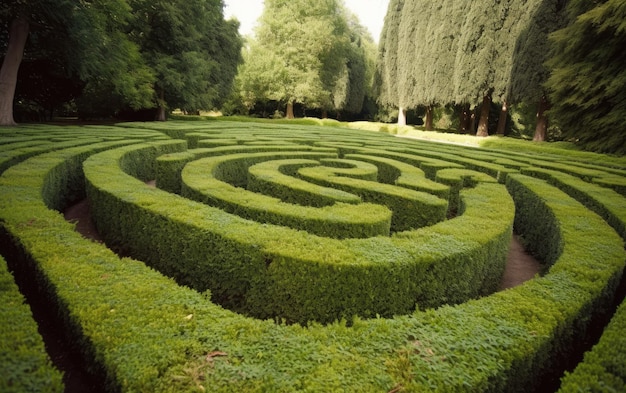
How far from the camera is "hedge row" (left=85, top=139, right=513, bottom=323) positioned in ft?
12.6

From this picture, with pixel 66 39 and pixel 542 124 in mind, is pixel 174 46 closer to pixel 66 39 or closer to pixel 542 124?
pixel 66 39

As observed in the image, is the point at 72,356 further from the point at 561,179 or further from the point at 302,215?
the point at 561,179

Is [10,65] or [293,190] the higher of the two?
[10,65]

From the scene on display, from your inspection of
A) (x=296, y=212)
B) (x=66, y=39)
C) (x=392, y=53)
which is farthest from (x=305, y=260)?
(x=392, y=53)

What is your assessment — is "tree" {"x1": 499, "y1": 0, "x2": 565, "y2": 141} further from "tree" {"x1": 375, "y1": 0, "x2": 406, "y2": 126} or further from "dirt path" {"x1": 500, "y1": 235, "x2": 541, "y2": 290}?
"dirt path" {"x1": 500, "y1": 235, "x2": 541, "y2": 290}

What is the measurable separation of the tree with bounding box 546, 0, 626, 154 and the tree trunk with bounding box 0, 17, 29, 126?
24488 millimetres

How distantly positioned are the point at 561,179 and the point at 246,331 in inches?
383

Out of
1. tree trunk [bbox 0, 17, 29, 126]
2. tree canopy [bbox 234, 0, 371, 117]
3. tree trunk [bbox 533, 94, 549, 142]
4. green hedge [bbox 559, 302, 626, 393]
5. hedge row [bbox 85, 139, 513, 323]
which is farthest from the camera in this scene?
tree canopy [bbox 234, 0, 371, 117]

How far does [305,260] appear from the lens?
381 centimetres

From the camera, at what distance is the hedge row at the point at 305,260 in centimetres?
385

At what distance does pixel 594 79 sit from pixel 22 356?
22.4 m

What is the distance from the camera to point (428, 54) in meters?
34.7

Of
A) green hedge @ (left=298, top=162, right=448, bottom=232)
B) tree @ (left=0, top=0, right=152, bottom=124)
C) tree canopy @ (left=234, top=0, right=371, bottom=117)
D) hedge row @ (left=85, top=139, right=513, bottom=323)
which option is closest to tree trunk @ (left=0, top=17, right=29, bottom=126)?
tree @ (left=0, top=0, right=152, bottom=124)

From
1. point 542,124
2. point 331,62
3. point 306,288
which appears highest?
point 331,62
